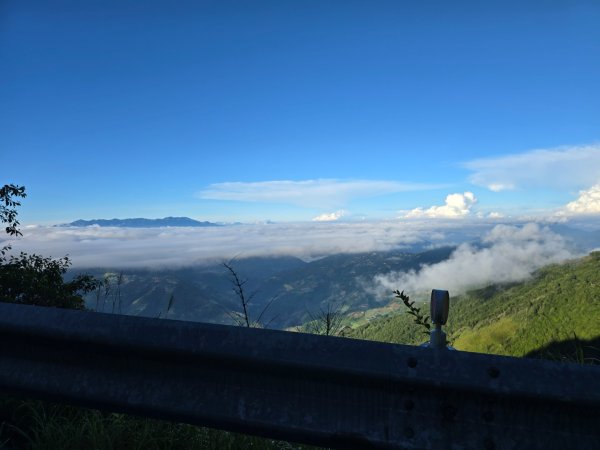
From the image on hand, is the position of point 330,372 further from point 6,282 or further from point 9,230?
point 6,282

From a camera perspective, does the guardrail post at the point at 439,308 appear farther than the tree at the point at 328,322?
No

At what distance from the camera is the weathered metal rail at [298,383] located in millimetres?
1593

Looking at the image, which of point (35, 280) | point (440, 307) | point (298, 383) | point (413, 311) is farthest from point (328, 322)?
point (35, 280)

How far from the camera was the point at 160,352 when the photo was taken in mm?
1987

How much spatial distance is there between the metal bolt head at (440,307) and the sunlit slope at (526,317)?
95.9 m

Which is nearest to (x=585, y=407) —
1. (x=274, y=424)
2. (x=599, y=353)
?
(x=274, y=424)

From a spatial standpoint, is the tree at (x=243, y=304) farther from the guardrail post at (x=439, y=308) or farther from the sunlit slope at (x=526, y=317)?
the sunlit slope at (x=526, y=317)

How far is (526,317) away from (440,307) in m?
150

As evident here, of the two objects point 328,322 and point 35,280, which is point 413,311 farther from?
point 35,280

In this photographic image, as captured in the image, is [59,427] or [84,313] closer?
[84,313]

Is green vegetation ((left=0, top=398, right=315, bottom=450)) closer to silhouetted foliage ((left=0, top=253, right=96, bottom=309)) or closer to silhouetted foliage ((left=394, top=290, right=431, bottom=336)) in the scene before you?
silhouetted foliage ((left=394, top=290, right=431, bottom=336))

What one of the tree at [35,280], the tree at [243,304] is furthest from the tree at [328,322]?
the tree at [35,280]

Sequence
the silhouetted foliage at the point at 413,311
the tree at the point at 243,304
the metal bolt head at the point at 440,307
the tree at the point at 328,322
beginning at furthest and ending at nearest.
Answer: the tree at the point at 328,322 → the tree at the point at 243,304 → the silhouetted foliage at the point at 413,311 → the metal bolt head at the point at 440,307

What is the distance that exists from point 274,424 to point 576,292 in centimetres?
16886
